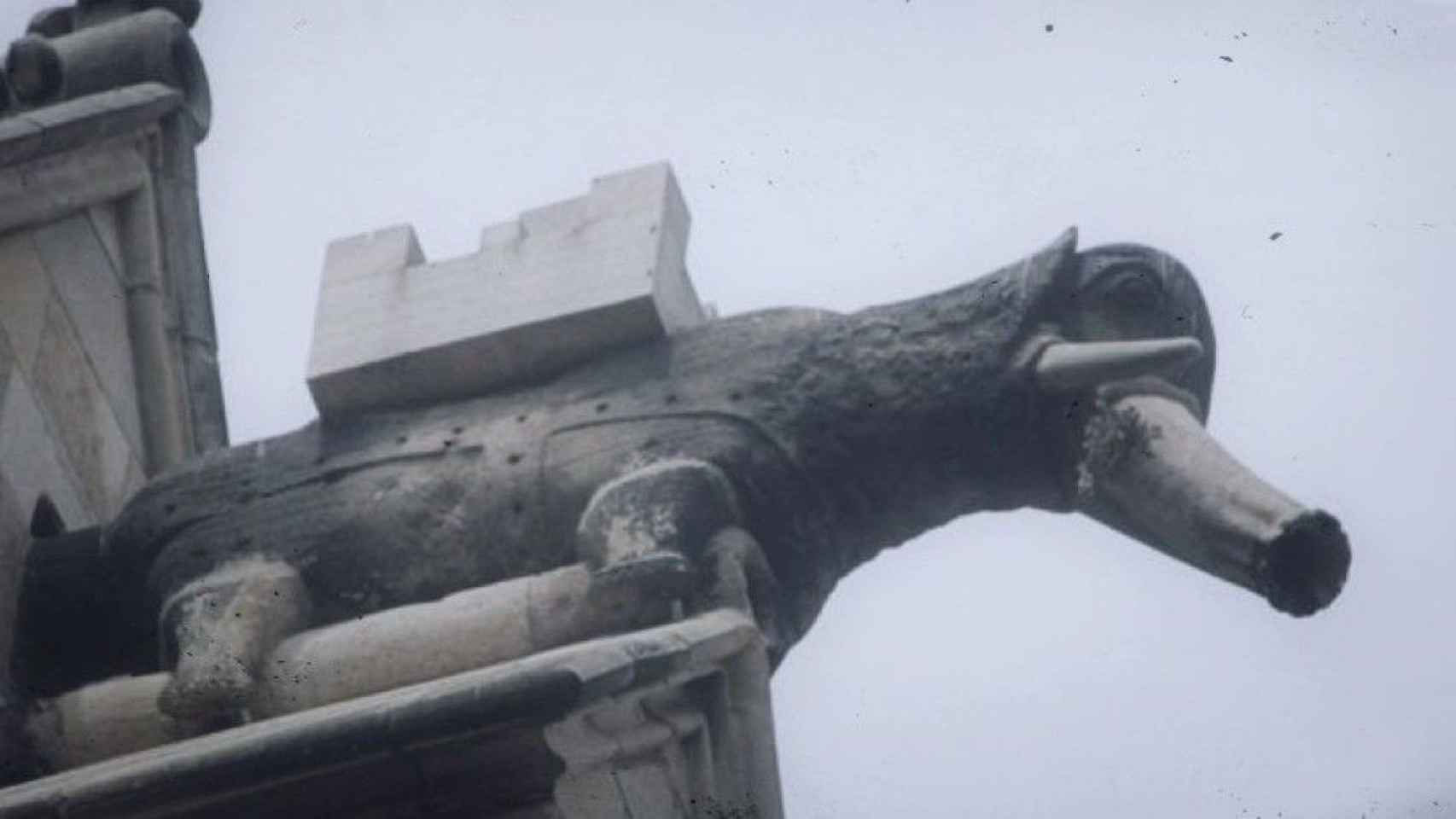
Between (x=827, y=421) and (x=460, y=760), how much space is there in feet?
5.69

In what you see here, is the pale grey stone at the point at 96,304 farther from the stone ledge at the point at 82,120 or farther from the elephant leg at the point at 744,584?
the elephant leg at the point at 744,584

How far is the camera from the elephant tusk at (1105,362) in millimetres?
6137

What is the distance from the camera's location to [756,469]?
6148mm

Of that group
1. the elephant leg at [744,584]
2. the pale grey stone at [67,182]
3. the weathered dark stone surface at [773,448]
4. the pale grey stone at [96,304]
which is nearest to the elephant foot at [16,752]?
the weathered dark stone surface at [773,448]

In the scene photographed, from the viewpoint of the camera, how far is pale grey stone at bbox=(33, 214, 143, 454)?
756 centimetres

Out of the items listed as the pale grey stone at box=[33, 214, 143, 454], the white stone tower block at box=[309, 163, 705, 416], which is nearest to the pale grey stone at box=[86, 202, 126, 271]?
the pale grey stone at box=[33, 214, 143, 454]

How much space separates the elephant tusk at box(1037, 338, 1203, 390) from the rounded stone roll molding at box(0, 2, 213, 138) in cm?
287

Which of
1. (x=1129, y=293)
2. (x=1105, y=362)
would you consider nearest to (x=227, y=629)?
(x=1105, y=362)

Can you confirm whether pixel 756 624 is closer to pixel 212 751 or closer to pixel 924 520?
pixel 924 520

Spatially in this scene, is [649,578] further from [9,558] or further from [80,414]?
[80,414]

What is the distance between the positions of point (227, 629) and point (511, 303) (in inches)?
39.6

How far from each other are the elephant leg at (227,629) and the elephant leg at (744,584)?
85 cm

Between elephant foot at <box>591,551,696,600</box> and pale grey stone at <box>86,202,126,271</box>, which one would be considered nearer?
elephant foot at <box>591,551,696,600</box>

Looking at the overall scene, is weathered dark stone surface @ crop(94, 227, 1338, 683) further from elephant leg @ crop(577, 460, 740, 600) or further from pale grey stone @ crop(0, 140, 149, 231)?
pale grey stone @ crop(0, 140, 149, 231)
